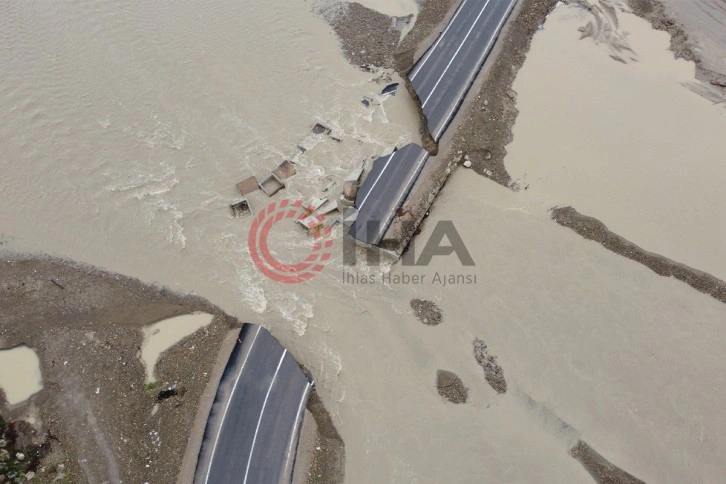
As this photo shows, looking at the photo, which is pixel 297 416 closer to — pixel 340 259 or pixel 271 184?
pixel 340 259

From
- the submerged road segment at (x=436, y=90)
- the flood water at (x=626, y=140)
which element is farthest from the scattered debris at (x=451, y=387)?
the flood water at (x=626, y=140)

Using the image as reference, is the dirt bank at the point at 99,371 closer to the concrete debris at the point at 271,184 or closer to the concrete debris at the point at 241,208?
the concrete debris at the point at 241,208

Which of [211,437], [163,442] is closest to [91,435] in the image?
[163,442]

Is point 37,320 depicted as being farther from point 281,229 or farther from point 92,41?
point 92,41

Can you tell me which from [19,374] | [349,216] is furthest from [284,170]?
[19,374]

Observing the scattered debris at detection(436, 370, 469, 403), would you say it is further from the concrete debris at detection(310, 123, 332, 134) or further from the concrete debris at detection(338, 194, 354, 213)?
the concrete debris at detection(310, 123, 332, 134)

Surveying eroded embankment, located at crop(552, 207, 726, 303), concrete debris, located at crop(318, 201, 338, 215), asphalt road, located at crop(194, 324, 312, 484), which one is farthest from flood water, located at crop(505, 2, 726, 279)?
asphalt road, located at crop(194, 324, 312, 484)

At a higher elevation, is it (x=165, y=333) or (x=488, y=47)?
(x=488, y=47)

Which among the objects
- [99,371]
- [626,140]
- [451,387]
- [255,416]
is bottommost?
[99,371]
